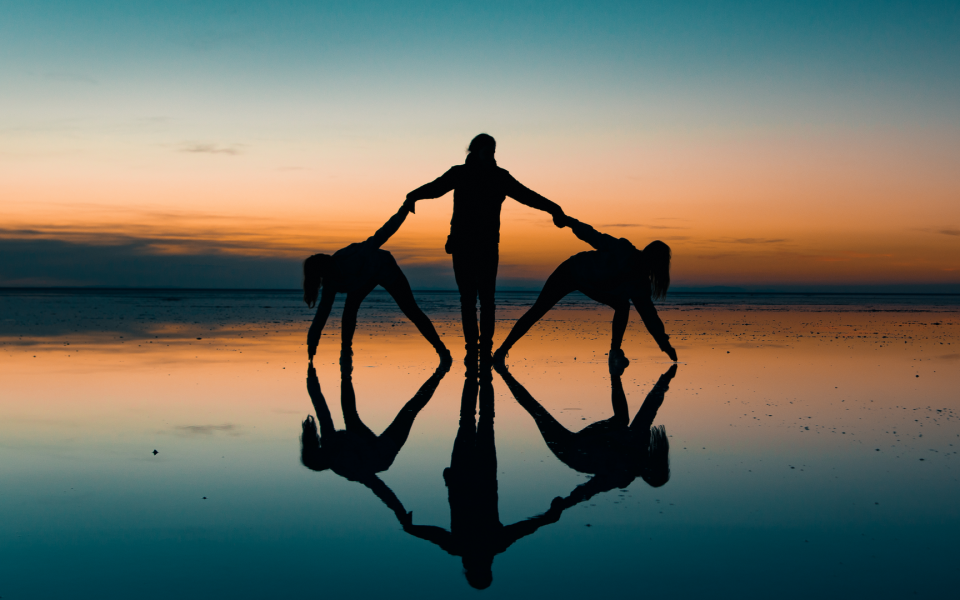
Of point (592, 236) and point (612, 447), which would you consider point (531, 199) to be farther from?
point (612, 447)

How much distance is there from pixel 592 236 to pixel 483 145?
5.24 ft

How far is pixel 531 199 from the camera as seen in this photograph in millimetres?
7586

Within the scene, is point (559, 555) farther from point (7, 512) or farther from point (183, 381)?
point (183, 381)

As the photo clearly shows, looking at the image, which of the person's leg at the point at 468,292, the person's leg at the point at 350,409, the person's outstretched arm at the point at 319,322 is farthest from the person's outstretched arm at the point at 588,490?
the person's outstretched arm at the point at 319,322

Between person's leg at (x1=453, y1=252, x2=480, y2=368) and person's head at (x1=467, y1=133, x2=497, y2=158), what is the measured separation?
3.48ft

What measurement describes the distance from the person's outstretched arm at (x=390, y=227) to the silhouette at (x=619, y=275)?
178 cm

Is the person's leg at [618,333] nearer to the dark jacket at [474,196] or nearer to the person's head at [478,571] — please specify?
the dark jacket at [474,196]

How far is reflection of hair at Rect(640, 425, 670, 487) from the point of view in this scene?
3.35 metres

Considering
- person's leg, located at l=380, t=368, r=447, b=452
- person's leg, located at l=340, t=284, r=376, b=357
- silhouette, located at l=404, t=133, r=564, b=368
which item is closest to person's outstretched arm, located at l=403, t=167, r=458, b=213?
silhouette, located at l=404, t=133, r=564, b=368

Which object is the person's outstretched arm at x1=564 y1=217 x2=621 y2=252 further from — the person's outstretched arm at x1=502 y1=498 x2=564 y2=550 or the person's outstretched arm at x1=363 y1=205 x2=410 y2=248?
the person's outstretched arm at x1=502 y1=498 x2=564 y2=550

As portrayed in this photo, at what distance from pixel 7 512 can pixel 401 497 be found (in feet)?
5.22

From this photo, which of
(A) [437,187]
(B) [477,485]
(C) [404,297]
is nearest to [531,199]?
(A) [437,187]

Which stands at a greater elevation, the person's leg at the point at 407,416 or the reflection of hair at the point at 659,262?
the reflection of hair at the point at 659,262

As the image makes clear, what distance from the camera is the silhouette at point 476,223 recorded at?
7332mm
